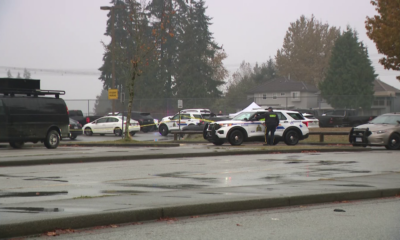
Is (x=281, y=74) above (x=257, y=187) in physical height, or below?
above

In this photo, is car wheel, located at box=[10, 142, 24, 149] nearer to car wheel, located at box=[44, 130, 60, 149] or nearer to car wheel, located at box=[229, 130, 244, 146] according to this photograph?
car wheel, located at box=[44, 130, 60, 149]

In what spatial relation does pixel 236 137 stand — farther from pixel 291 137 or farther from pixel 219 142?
pixel 291 137

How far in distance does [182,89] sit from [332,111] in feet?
102

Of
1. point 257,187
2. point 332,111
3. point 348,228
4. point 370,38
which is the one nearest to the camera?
point 348,228

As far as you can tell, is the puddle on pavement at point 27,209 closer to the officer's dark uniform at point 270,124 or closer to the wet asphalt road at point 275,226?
the wet asphalt road at point 275,226

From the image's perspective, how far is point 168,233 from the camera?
23.2 ft

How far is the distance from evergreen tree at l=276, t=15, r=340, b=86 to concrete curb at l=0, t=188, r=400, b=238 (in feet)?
317

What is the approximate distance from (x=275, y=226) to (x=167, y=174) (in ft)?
22.8

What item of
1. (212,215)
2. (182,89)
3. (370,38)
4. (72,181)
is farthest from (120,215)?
(182,89)

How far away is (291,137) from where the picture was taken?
1099 inches

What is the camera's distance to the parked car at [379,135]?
26188mm

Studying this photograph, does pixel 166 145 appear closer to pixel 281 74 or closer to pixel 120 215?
pixel 120 215

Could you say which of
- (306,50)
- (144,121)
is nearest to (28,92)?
(144,121)

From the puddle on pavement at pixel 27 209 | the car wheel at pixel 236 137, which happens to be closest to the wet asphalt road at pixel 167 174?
the puddle on pavement at pixel 27 209
